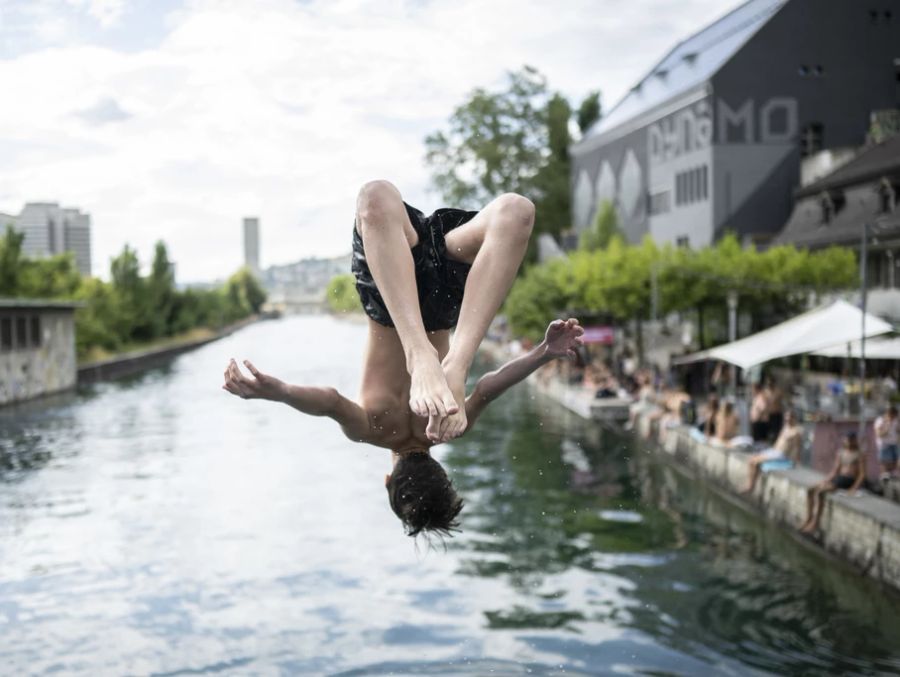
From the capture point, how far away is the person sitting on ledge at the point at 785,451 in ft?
69.8

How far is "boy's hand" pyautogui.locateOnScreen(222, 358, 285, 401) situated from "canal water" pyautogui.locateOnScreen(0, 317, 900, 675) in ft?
15.0

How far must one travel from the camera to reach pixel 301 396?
5.43 meters

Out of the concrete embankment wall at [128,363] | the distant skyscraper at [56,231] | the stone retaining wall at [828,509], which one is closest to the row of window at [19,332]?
the concrete embankment wall at [128,363]

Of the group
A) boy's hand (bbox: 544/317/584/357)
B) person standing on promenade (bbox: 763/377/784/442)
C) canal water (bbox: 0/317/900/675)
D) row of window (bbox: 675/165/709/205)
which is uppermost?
row of window (bbox: 675/165/709/205)

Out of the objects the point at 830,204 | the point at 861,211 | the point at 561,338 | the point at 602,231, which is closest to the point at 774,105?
the point at 602,231

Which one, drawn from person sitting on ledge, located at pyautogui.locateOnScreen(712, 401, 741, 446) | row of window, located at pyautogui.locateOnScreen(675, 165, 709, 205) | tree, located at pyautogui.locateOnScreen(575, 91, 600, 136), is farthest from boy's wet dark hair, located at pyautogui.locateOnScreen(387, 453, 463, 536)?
tree, located at pyautogui.locateOnScreen(575, 91, 600, 136)

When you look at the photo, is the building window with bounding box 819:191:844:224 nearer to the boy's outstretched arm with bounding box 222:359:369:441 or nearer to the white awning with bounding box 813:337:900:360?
the white awning with bounding box 813:337:900:360

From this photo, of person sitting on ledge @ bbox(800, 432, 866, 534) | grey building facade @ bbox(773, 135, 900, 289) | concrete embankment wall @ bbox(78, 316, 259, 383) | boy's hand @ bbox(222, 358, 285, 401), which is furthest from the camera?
concrete embankment wall @ bbox(78, 316, 259, 383)

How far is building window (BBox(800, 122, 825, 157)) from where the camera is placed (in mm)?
48469

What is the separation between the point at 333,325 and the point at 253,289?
23.4m

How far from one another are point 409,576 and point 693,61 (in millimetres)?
38541

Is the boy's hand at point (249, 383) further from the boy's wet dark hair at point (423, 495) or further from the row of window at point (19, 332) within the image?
the row of window at point (19, 332)

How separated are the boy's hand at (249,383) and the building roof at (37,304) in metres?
48.5

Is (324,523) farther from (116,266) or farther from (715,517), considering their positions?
(116,266)
